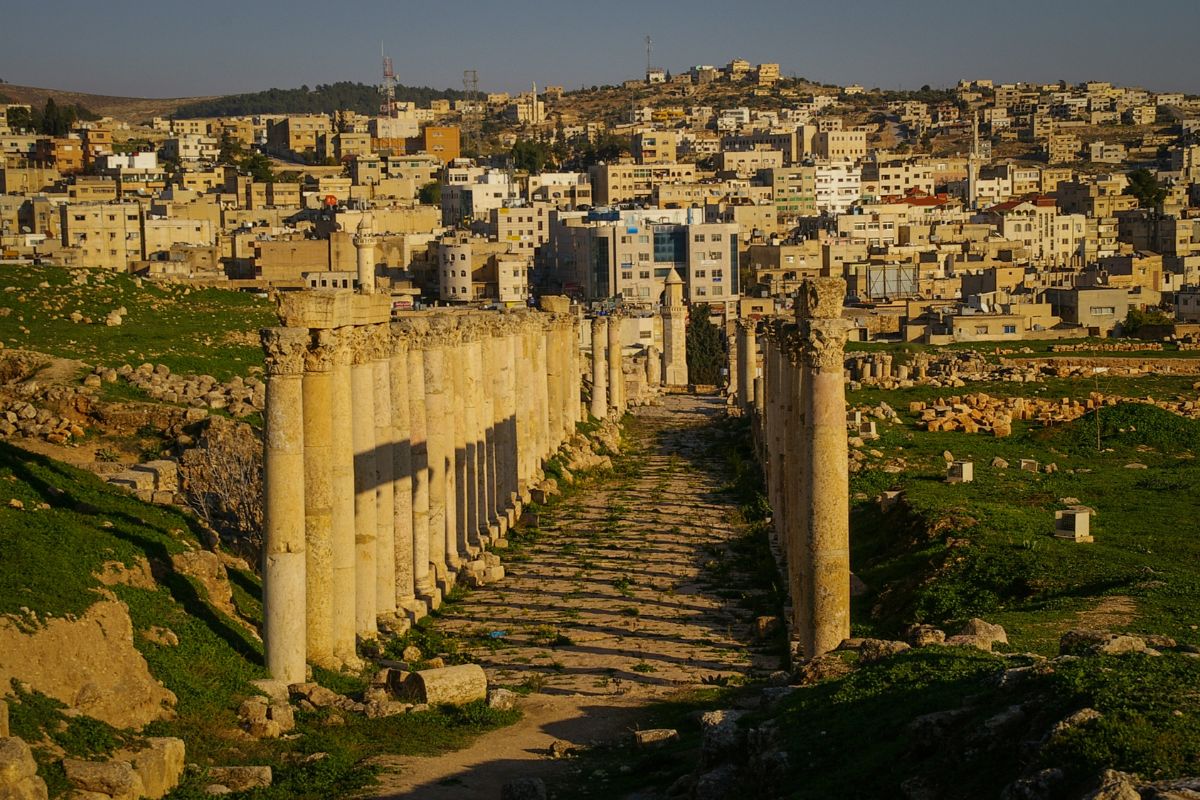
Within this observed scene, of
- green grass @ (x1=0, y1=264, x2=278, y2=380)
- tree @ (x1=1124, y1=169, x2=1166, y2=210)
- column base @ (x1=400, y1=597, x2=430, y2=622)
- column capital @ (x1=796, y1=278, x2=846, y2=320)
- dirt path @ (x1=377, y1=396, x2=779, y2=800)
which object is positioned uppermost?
tree @ (x1=1124, y1=169, x2=1166, y2=210)

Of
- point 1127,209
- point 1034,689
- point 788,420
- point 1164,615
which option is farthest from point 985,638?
point 1127,209

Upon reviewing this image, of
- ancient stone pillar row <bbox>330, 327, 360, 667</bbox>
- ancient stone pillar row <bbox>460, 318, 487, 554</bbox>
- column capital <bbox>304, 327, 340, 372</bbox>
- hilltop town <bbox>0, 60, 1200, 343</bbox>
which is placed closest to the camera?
column capital <bbox>304, 327, 340, 372</bbox>

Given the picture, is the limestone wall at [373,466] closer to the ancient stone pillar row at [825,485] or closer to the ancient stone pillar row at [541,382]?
the ancient stone pillar row at [541,382]

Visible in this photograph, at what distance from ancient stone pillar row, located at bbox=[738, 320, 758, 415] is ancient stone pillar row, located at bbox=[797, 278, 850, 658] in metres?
34.4

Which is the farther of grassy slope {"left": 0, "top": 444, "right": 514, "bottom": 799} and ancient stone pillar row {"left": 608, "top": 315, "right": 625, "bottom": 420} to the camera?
ancient stone pillar row {"left": 608, "top": 315, "right": 625, "bottom": 420}

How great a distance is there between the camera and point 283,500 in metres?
19.3

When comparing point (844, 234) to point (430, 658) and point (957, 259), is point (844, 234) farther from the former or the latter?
point (430, 658)

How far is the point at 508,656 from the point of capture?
75.7 ft

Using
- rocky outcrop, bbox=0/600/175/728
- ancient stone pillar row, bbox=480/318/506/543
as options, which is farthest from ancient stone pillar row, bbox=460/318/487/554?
rocky outcrop, bbox=0/600/175/728

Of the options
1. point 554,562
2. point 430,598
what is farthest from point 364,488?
point 554,562

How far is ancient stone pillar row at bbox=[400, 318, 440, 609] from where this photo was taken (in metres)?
26.6

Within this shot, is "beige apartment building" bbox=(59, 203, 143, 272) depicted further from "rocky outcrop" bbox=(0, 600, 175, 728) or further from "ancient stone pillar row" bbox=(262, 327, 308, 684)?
"rocky outcrop" bbox=(0, 600, 175, 728)

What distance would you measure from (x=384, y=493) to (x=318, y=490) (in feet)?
14.2

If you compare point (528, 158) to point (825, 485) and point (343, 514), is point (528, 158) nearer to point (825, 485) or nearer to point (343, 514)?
point (343, 514)
